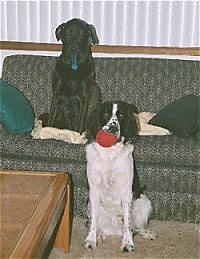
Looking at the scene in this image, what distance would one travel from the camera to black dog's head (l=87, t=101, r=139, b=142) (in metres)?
2.51

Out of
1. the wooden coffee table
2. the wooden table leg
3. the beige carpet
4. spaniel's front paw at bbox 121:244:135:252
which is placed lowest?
the beige carpet

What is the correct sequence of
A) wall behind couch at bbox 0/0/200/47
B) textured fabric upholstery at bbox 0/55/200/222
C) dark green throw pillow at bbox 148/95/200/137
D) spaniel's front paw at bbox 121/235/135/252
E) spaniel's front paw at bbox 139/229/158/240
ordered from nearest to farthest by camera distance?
spaniel's front paw at bbox 121/235/135/252
spaniel's front paw at bbox 139/229/158/240
textured fabric upholstery at bbox 0/55/200/222
dark green throw pillow at bbox 148/95/200/137
wall behind couch at bbox 0/0/200/47

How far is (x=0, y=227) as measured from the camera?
5.95 ft

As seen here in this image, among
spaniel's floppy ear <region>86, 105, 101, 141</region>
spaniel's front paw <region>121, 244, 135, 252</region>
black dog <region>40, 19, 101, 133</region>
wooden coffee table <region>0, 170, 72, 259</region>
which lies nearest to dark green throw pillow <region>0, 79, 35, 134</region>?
black dog <region>40, 19, 101, 133</region>

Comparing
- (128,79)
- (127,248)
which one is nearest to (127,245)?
(127,248)

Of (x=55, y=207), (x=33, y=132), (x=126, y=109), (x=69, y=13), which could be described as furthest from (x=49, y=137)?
(x=69, y=13)

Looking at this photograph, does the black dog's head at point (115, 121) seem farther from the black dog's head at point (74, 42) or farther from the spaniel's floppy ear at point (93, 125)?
the black dog's head at point (74, 42)

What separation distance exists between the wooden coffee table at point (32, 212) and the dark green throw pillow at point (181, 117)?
3.22ft

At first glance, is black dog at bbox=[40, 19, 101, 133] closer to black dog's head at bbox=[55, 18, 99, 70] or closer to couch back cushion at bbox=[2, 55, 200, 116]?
black dog's head at bbox=[55, 18, 99, 70]

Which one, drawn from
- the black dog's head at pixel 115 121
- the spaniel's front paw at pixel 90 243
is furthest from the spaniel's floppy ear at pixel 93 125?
the spaniel's front paw at pixel 90 243

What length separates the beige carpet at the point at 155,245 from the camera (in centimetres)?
245

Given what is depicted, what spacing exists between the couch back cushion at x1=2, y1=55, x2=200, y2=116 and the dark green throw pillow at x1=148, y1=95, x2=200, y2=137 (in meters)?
0.20

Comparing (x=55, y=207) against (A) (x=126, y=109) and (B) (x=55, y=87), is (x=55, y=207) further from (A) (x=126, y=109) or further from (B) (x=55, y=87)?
(B) (x=55, y=87)

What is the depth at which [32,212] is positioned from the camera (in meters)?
1.91
